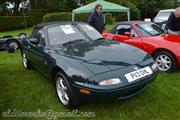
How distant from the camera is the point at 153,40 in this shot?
534cm

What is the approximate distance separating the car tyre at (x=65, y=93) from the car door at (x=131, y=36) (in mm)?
2728

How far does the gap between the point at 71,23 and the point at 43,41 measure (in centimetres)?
82

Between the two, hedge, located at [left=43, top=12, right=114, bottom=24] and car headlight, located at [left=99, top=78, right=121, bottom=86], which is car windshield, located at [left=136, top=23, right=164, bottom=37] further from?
hedge, located at [left=43, top=12, right=114, bottom=24]

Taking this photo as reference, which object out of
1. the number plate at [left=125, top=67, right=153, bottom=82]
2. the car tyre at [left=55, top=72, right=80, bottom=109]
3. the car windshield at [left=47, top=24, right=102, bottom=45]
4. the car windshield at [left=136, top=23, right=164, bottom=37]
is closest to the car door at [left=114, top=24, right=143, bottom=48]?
the car windshield at [left=136, top=23, right=164, bottom=37]

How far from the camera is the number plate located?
3.07 meters

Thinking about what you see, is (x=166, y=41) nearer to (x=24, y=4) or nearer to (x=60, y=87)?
(x=60, y=87)

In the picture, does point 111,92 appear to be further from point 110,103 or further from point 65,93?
point 65,93

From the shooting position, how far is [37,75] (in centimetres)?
539

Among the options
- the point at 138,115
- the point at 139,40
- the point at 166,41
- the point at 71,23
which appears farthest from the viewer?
the point at 139,40

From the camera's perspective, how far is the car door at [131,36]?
5676 mm

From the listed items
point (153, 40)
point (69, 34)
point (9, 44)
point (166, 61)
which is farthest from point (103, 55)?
point (9, 44)

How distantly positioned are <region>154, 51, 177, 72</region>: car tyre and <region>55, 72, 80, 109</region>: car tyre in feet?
8.52

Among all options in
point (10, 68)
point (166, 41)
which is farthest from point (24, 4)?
point (166, 41)

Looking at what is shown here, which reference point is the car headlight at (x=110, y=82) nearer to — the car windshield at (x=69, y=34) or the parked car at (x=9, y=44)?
the car windshield at (x=69, y=34)
